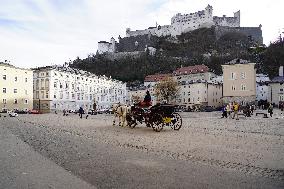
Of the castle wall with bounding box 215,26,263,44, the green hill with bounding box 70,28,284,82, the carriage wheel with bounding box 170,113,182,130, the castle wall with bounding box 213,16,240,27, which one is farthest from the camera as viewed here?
the castle wall with bounding box 213,16,240,27

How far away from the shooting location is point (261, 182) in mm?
6340

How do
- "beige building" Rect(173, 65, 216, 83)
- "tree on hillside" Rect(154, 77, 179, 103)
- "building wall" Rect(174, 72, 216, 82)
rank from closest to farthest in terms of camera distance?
"tree on hillside" Rect(154, 77, 179, 103) < "building wall" Rect(174, 72, 216, 82) < "beige building" Rect(173, 65, 216, 83)

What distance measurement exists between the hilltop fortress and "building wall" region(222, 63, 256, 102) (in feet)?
192

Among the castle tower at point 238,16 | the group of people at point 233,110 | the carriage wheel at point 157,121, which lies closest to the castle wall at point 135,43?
the castle tower at point 238,16

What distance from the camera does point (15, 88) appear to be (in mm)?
74375

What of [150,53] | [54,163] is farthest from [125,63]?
[54,163]

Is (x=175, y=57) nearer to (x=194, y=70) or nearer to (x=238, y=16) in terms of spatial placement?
(x=194, y=70)

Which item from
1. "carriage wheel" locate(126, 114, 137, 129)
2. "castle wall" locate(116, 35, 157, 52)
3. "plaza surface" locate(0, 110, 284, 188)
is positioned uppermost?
"castle wall" locate(116, 35, 157, 52)

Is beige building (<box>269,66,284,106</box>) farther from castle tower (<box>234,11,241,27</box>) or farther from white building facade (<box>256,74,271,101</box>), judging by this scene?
castle tower (<box>234,11,241,27</box>)

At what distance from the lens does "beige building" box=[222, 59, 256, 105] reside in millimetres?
70125

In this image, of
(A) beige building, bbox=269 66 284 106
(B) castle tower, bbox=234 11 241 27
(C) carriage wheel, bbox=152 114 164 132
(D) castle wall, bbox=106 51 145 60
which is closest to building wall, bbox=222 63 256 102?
(A) beige building, bbox=269 66 284 106

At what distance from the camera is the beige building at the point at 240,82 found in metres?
70.1

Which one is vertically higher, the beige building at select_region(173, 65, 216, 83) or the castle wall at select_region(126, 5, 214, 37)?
the castle wall at select_region(126, 5, 214, 37)

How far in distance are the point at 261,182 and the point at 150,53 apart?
123m
